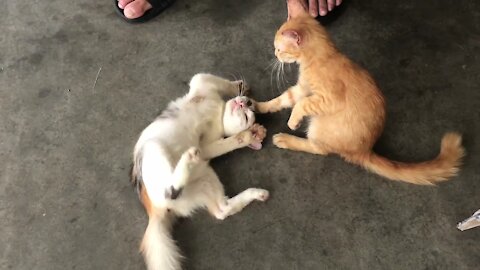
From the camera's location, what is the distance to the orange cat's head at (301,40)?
155cm

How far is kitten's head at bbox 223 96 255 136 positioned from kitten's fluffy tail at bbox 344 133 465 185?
0.39 meters

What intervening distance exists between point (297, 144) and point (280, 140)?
0.21 ft

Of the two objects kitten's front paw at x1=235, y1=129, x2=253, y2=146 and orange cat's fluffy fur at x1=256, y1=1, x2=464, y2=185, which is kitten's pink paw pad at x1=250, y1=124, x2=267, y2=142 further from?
orange cat's fluffy fur at x1=256, y1=1, x2=464, y2=185

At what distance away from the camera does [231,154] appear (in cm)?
183

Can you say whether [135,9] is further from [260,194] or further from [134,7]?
[260,194]

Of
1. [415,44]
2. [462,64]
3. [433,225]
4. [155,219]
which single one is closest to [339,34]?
[415,44]

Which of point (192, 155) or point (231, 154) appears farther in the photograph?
point (231, 154)

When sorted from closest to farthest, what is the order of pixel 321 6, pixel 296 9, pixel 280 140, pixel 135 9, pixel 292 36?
1. pixel 292 36
2. pixel 296 9
3. pixel 280 140
4. pixel 321 6
5. pixel 135 9

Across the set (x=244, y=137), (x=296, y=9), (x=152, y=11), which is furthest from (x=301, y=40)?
(x=152, y=11)

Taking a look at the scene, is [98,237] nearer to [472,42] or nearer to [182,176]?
[182,176]

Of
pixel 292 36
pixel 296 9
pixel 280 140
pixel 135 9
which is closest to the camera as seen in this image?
pixel 292 36

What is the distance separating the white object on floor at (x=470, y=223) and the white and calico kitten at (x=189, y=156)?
65cm

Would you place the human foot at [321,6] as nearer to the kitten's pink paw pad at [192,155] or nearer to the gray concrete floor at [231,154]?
the gray concrete floor at [231,154]

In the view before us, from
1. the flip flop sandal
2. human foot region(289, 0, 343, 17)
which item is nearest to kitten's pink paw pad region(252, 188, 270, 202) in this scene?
human foot region(289, 0, 343, 17)
